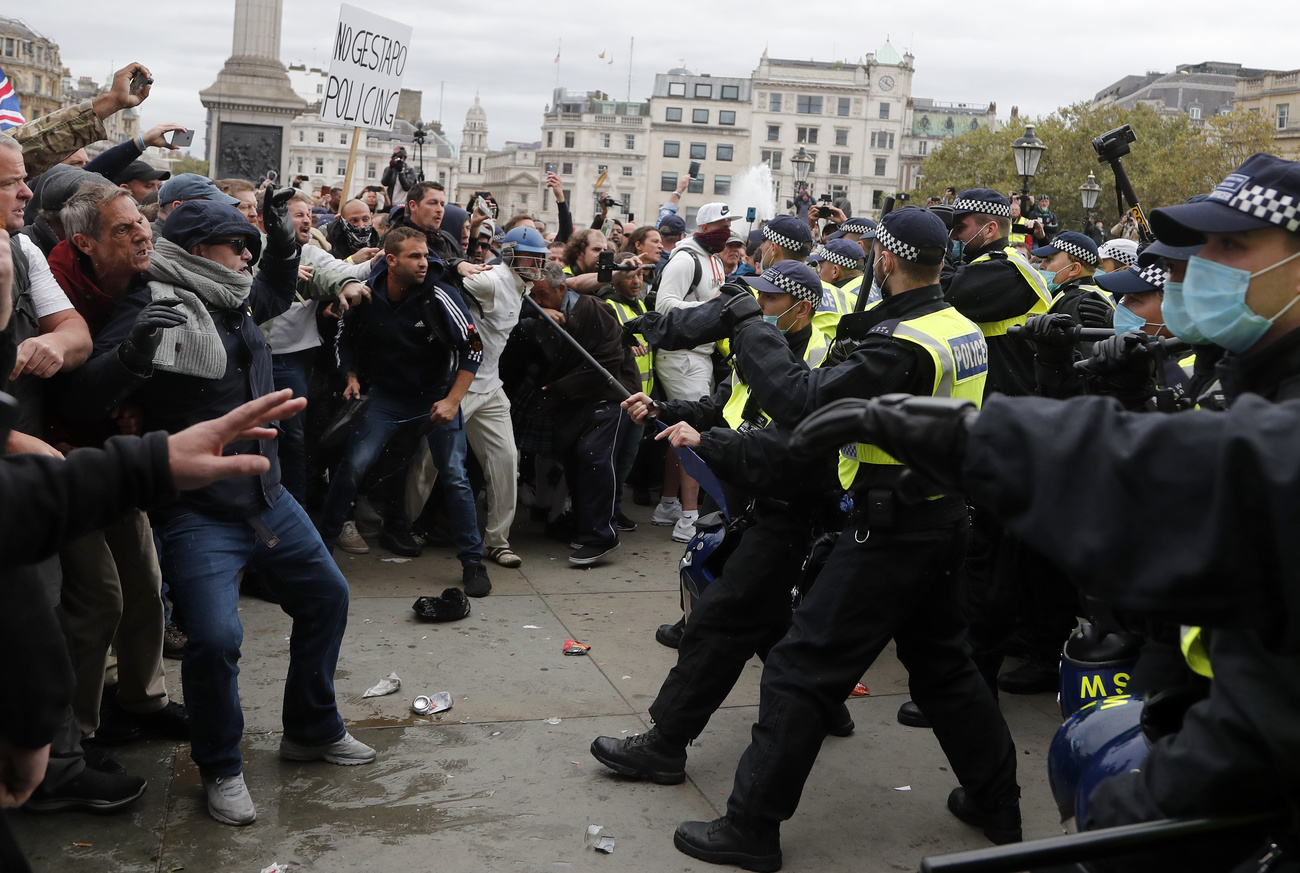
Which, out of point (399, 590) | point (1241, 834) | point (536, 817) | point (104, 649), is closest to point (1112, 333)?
point (1241, 834)

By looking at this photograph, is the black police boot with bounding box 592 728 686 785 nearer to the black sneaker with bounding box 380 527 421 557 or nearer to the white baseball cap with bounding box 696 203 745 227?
the black sneaker with bounding box 380 527 421 557

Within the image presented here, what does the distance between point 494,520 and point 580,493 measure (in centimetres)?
68

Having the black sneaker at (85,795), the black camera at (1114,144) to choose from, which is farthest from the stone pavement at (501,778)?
the black camera at (1114,144)

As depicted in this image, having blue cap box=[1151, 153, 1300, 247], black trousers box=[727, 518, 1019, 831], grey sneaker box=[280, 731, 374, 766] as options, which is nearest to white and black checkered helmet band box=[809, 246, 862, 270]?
black trousers box=[727, 518, 1019, 831]

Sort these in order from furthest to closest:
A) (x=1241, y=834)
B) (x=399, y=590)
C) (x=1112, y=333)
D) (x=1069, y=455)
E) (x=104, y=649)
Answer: (x=399, y=590) < (x=104, y=649) < (x=1112, y=333) < (x=1241, y=834) < (x=1069, y=455)

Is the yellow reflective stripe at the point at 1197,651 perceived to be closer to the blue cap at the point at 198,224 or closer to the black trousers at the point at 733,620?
the black trousers at the point at 733,620

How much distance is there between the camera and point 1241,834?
1.87 m

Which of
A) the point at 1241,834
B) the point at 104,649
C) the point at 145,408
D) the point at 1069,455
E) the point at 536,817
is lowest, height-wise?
the point at 536,817

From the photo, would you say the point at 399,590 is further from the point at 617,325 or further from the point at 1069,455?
the point at 1069,455

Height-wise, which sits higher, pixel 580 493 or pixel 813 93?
pixel 813 93

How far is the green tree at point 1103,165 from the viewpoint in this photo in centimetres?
4269

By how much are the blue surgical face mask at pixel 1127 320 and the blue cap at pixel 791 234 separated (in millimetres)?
2294

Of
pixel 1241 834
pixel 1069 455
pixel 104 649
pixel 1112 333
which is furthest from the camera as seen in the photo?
pixel 104 649

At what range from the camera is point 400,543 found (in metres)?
7.50
